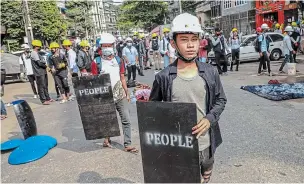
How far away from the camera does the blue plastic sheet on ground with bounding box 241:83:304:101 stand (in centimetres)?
768

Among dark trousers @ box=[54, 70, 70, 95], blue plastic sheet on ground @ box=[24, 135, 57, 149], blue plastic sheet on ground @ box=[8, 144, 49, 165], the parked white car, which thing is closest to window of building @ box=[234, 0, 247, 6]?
the parked white car

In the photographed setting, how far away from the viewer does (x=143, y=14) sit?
52500mm

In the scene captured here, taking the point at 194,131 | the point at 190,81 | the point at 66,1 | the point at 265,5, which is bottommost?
the point at 194,131

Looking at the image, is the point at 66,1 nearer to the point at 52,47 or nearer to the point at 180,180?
the point at 52,47

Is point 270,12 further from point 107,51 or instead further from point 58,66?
point 107,51

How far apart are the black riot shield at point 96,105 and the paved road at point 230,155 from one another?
34 cm

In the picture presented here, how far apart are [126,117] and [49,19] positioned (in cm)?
3940

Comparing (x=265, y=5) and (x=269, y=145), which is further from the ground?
(x=265, y=5)

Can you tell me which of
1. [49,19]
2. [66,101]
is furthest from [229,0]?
[66,101]

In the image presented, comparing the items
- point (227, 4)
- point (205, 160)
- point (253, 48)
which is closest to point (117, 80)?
point (205, 160)

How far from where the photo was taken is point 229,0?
4309cm

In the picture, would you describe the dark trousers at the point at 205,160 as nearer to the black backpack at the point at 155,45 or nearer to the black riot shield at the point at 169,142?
the black riot shield at the point at 169,142

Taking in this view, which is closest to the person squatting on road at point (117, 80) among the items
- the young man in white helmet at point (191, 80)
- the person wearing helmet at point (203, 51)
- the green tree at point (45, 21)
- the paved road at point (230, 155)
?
the paved road at point (230, 155)

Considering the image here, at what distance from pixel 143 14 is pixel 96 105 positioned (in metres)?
49.1
